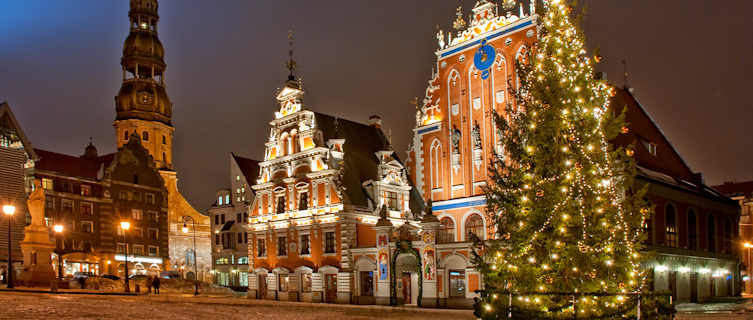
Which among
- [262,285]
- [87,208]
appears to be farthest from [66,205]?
[262,285]

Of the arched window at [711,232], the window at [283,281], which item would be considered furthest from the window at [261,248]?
the arched window at [711,232]

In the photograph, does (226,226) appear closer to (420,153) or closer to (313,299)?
(313,299)

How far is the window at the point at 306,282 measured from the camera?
133ft

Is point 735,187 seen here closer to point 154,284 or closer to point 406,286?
point 406,286

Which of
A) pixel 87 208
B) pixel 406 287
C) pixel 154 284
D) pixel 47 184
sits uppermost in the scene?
pixel 47 184

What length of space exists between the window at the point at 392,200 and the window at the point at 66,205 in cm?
3428

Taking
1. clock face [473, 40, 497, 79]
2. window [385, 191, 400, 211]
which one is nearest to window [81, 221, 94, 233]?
window [385, 191, 400, 211]

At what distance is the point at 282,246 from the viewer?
1688 inches

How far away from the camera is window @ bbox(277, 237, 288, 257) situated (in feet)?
140

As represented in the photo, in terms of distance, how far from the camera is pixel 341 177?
39.8 meters

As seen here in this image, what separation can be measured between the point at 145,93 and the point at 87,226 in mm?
29809

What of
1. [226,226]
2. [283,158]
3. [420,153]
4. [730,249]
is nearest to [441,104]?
[420,153]

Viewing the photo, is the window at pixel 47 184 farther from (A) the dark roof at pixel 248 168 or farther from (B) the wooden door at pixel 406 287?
(B) the wooden door at pixel 406 287

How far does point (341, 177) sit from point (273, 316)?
17.1 metres
